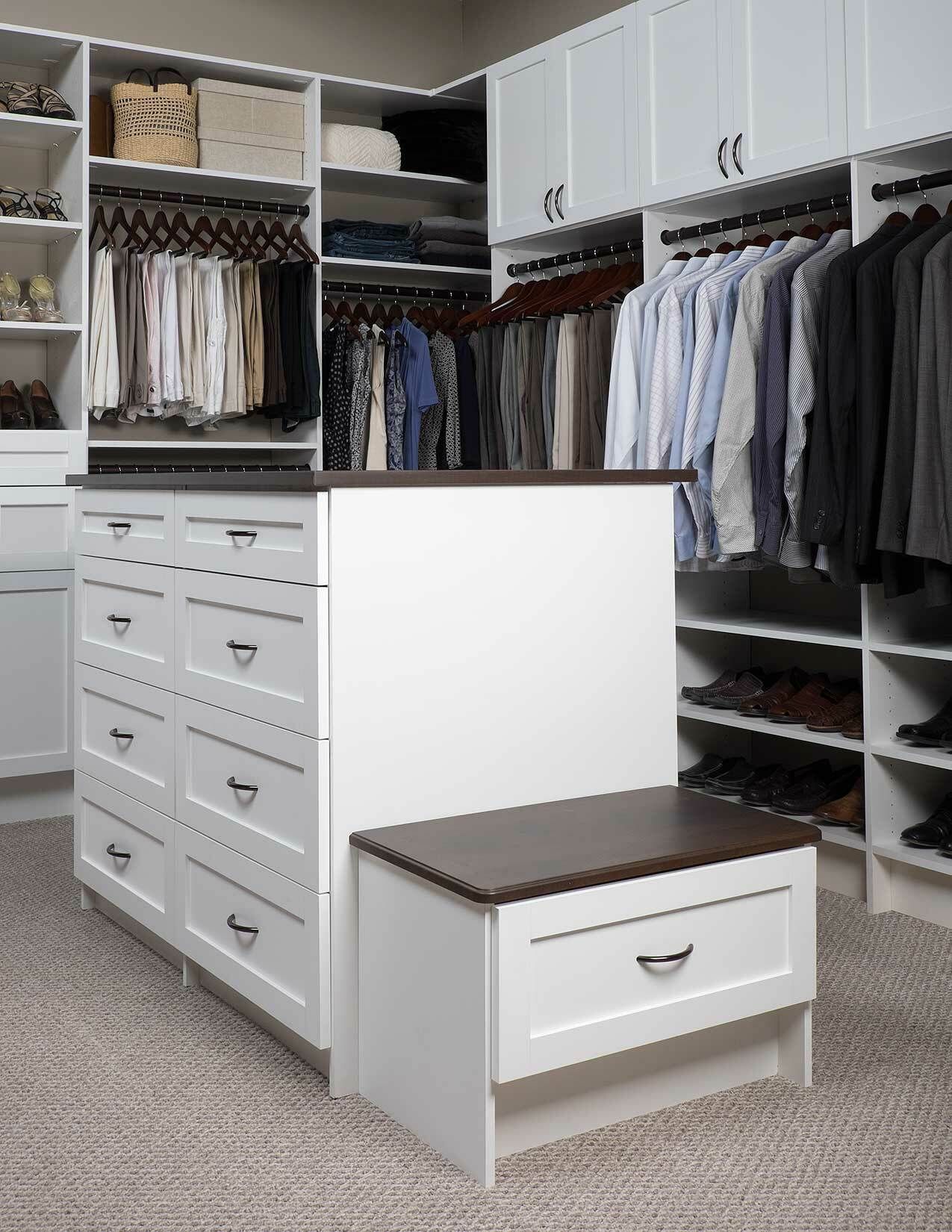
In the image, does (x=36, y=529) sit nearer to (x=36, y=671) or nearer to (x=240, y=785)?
(x=36, y=671)

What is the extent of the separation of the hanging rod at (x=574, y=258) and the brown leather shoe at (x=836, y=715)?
1.58 meters

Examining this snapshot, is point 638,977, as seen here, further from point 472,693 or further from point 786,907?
point 472,693

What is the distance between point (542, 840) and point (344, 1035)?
1.52 ft

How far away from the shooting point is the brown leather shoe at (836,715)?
10.6 ft

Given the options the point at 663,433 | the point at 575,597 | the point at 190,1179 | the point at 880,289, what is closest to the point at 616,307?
the point at 663,433

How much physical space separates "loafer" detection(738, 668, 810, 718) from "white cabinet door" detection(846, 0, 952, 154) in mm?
1391

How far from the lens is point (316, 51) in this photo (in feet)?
16.7

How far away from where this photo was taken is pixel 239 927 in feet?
7.34

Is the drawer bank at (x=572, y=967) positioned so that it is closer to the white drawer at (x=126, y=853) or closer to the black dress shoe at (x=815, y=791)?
the white drawer at (x=126, y=853)

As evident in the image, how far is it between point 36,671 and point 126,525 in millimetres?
1478

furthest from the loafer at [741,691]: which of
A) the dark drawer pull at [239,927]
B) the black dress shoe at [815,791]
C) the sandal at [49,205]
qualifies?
the sandal at [49,205]

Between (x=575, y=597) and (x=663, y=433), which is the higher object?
(x=663, y=433)

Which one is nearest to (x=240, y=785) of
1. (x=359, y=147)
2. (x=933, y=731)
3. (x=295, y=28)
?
(x=933, y=731)

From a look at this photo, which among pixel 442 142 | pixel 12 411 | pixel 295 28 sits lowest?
pixel 12 411
